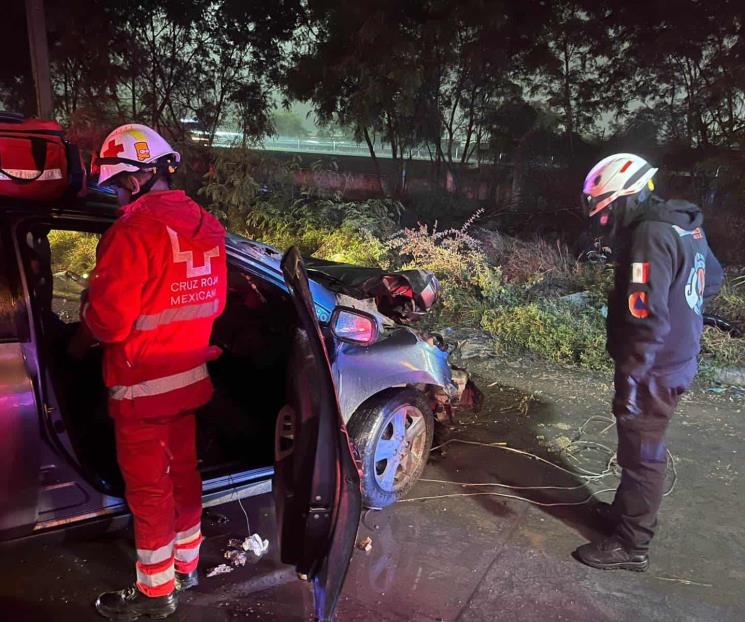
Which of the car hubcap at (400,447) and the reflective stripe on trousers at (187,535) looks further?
the car hubcap at (400,447)

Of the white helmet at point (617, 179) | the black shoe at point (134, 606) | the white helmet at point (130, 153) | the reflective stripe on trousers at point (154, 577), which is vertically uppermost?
the white helmet at point (130, 153)

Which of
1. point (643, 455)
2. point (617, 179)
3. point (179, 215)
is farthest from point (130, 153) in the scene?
point (643, 455)

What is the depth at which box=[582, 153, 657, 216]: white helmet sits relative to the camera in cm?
272

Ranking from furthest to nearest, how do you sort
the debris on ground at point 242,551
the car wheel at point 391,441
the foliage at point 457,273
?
1. the foliage at point 457,273
2. the car wheel at point 391,441
3. the debris on ground at point 242,551

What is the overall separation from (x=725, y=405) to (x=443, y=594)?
3.30 m

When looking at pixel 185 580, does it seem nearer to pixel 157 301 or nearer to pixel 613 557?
pixel 157 301

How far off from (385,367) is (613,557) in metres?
1.42

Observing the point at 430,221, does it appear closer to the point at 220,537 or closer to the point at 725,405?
the point at 725,405

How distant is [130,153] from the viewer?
2.23 m

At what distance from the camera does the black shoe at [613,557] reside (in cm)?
286

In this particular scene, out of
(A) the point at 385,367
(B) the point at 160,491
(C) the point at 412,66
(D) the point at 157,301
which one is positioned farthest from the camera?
(C) the point at 412,66

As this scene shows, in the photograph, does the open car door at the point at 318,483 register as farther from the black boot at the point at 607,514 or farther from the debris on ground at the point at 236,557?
the black boot at the point at 607,514

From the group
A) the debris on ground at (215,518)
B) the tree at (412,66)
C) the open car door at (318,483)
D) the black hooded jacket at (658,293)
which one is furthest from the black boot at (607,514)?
the tree at (412,66)

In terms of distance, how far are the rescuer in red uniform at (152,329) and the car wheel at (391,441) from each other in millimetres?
976
